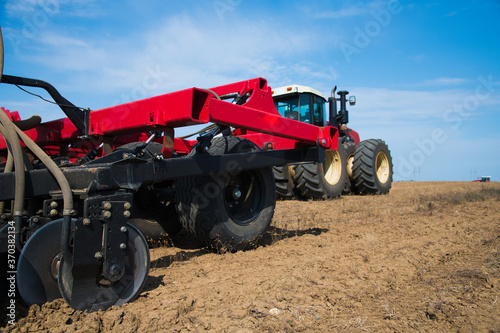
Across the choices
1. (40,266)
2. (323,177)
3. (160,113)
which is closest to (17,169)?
(40,266)

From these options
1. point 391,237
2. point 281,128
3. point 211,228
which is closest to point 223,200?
point 211,228

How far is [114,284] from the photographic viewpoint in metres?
2.28

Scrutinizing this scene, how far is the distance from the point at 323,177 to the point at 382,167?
3.19 meters

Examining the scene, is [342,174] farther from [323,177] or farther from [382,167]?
[382,167]

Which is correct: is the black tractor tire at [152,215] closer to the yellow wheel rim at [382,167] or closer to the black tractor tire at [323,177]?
the black tractor tire at [323,177]

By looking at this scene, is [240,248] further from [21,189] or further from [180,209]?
[21,189]

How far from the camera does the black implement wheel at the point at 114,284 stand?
7.00 ft

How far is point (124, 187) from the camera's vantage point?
2.49 metres

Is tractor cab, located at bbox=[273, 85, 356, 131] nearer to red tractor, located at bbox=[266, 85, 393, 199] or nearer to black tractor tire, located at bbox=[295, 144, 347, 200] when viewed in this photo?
red tractor, located at bbox=[266, 85, 393, 199]

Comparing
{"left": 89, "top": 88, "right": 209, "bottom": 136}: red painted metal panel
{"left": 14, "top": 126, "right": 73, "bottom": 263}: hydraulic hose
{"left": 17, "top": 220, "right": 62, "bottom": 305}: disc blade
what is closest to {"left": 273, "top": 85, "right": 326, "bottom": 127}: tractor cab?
{"left": 89, "top": 88, "right": 209, "bottom": 136}: red painted metal panel

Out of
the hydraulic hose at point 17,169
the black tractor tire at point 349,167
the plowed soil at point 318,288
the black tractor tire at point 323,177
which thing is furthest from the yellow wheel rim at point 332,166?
the hydraulic hose at point 17,169

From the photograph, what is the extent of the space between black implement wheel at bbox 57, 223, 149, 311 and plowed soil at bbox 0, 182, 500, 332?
0.07 m

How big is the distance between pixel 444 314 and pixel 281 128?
2176 mm

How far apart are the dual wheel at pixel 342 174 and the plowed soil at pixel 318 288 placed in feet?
11.2
